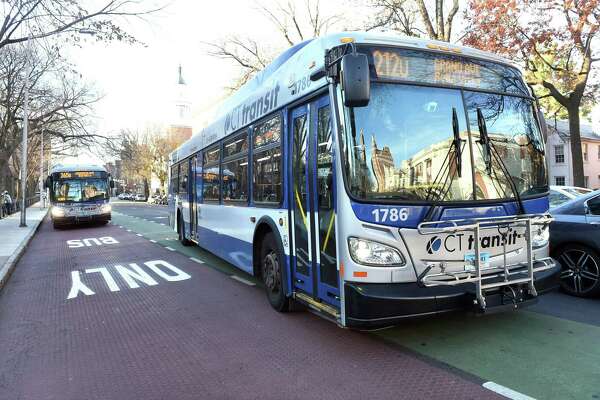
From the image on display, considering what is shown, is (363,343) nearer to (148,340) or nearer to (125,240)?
(148,340)

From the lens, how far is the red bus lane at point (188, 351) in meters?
3.64

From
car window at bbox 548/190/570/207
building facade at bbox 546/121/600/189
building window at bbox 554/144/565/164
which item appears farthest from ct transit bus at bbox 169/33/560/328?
building window at bbox 554/144/565/164

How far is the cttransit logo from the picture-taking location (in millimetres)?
3982

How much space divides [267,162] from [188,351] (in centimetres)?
264

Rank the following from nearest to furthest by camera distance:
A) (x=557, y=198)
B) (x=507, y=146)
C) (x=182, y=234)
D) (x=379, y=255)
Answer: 1. (x=379, y=255)
2. (x=507, y=146)
3. (x=557, y=198)
4. (x=182, y=234)

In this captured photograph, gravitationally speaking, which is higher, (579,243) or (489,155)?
(489,155)

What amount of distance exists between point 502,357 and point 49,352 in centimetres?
475

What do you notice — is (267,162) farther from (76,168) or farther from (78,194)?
(76,168)

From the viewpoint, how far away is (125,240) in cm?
1532

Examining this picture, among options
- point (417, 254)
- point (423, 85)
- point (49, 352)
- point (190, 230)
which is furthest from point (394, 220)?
point (190, 230)

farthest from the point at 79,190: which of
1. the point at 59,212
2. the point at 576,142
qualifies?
the point at 576,142

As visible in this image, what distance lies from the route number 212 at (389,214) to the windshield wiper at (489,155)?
43.8 inches

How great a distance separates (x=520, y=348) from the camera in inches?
168

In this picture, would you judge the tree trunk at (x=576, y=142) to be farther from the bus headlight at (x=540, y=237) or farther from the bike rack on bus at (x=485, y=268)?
the bike rack on bus at (x=485, y=268)
